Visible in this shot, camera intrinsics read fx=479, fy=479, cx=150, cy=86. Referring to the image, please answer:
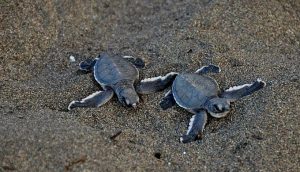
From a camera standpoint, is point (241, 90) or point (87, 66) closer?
point (241, 90)

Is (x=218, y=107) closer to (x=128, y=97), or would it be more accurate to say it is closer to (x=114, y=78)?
(x=128, y=97)

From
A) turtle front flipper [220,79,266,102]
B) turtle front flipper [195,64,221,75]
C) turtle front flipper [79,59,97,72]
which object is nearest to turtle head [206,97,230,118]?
turtle front flipper [220,79,266,102]

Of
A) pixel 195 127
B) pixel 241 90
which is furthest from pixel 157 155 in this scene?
pixel 241 90

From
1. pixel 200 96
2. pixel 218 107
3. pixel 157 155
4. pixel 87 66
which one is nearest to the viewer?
pixel 157 155

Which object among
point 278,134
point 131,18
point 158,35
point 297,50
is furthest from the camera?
point 131,18

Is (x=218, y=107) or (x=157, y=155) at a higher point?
(x=218, y=107)

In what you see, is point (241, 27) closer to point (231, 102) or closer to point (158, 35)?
point (158, 35)

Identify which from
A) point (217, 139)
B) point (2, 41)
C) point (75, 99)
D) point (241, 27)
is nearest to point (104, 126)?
point (75, 99)

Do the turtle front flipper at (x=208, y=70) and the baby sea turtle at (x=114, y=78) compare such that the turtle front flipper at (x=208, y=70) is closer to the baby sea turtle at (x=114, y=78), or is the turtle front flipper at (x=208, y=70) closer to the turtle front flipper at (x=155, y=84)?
the turtle front flipper at (x=155, y=84)
